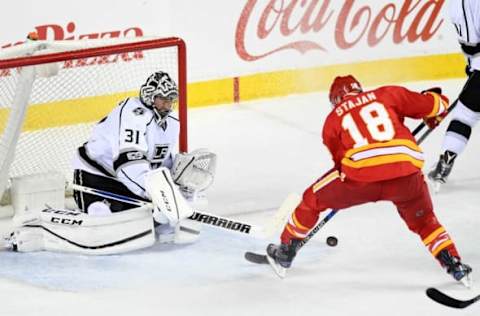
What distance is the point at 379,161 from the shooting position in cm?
408

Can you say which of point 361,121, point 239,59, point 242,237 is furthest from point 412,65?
point 361,121

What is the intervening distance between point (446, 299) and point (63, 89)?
1.92 m

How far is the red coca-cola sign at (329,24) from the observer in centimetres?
637

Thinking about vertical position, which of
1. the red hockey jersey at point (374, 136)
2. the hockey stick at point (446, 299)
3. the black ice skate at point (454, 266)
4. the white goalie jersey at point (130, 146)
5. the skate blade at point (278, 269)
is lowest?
the skate blade at point (278, 269)

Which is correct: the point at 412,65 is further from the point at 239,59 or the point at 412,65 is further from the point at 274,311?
the point at 274,311

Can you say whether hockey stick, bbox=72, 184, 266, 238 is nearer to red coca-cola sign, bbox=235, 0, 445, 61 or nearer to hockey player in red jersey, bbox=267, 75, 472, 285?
hockey player in red jersey, bbox=267, 75, 472, 285

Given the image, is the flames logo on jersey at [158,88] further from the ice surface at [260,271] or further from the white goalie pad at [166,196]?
the ice surface at [260,271]

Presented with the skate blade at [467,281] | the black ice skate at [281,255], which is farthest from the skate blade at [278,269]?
the skate blade at [467,281]

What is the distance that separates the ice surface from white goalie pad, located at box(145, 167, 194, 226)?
0.23 metres

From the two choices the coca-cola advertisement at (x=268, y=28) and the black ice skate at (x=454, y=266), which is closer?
the black ice skate at (x=454, y=266)

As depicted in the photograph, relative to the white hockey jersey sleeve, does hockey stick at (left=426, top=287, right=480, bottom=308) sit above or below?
below

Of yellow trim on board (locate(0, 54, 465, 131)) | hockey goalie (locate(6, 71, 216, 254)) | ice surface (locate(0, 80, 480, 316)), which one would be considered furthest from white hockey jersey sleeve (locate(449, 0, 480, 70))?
yellow trim on board (locate(0, 54, 465, 131))

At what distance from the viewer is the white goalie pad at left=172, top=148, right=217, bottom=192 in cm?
481

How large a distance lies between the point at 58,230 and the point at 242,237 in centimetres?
71
